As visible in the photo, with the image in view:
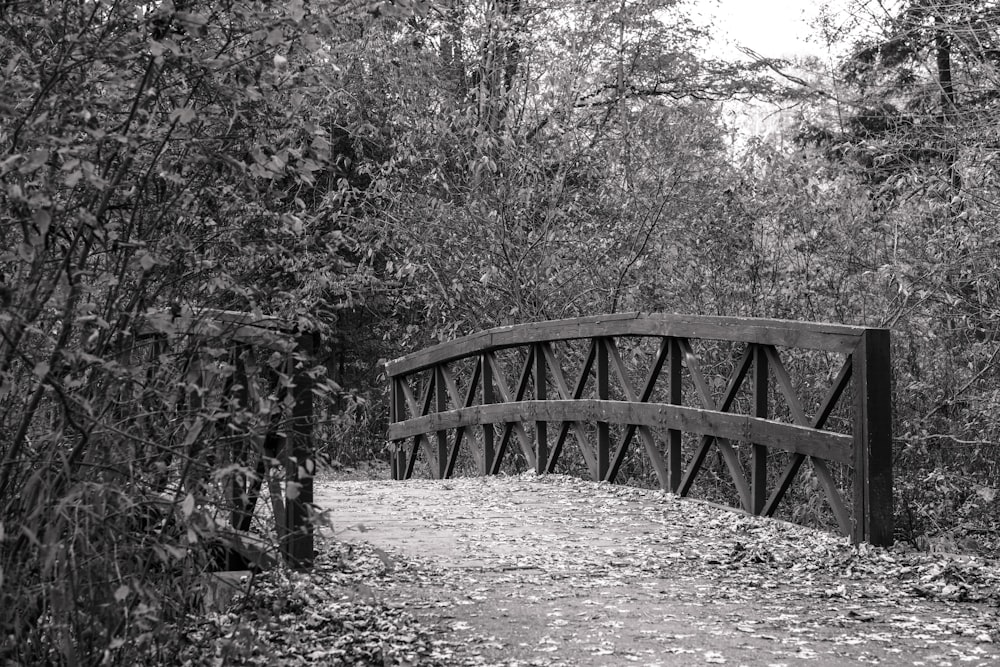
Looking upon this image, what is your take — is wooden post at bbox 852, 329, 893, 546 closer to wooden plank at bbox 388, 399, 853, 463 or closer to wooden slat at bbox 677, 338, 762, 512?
wooden plank at bbox 388, 399, 853, 463

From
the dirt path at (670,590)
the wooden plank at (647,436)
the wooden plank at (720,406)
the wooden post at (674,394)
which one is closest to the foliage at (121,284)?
the dirt path at (670,590)

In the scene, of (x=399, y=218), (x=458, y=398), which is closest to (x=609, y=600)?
(x=458, y=398)

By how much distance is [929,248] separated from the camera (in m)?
10.2

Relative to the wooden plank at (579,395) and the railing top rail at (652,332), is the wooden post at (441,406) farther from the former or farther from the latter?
the wooden plank at (579,395)

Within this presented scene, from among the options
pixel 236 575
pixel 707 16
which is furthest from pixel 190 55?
pixel 707 16

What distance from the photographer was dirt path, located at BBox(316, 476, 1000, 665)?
14.9 ft

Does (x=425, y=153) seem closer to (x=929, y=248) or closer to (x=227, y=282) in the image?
A: (x=929, y=248)

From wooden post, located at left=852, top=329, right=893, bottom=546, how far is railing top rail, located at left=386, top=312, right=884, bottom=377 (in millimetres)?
119

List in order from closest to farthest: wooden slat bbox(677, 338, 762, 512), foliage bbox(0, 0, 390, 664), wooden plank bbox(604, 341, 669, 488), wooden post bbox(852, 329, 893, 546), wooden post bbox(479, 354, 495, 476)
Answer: foliage bbox(0, 0, 390, 664) < wooden post bbox(852, 329, 893, 546) < wooden slat bbox(677, 338, 762, 512) < wooden plank bbox(604, 341, 669, 488) < wooden post bbox(479, 354, 495, 476)

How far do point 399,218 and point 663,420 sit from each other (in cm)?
550

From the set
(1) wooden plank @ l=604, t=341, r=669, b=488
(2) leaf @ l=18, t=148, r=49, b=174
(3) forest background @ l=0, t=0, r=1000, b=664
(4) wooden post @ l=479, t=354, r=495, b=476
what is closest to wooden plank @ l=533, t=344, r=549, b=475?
(4) wooden post @ l=479, t=354, r=495, b=476

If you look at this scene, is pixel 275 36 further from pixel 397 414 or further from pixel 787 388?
pixel 397 414

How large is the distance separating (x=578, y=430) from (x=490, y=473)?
182cm

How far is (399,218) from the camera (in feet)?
41.6
